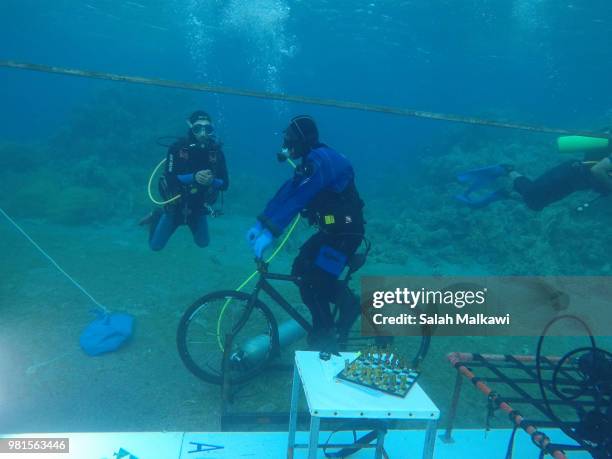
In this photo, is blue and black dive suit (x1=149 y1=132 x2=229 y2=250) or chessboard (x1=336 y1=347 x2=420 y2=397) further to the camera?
blue and black dive suit (x1=149 y1=132 x2=229 y2=250)

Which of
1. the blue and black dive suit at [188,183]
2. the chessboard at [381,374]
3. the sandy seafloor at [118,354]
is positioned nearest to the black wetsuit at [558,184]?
the sandy seafloor at [118,354]


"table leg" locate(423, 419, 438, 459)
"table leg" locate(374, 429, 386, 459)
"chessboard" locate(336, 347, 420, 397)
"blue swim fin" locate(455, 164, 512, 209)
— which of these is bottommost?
"table leg" locate(374, 429, 386, 459)

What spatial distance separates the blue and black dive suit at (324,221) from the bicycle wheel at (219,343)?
0.64 meters

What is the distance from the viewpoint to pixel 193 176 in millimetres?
5613

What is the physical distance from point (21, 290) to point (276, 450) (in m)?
5.93

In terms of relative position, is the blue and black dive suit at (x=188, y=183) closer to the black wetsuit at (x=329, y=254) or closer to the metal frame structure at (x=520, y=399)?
the black wetsuit at (x=329, y=254)

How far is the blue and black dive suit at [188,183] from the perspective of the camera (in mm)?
5797

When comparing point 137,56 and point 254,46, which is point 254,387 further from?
point 137,56

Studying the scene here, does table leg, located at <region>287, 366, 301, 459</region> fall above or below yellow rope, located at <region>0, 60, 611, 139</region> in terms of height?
below

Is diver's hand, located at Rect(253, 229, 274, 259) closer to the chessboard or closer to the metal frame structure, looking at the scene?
the chessboard

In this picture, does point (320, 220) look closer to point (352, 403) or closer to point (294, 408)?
point (294, 408)

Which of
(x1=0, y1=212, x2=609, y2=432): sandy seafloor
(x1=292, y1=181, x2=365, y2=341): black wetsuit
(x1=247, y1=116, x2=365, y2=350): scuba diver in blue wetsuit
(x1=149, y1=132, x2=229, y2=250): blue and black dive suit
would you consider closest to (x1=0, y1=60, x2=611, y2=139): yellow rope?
(x1=247, y1=116, x2=365, y2=350): scuba diver in blue wetsuit

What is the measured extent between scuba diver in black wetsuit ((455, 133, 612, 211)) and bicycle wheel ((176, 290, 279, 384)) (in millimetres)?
3520

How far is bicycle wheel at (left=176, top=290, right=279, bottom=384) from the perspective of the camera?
14.7 feet
